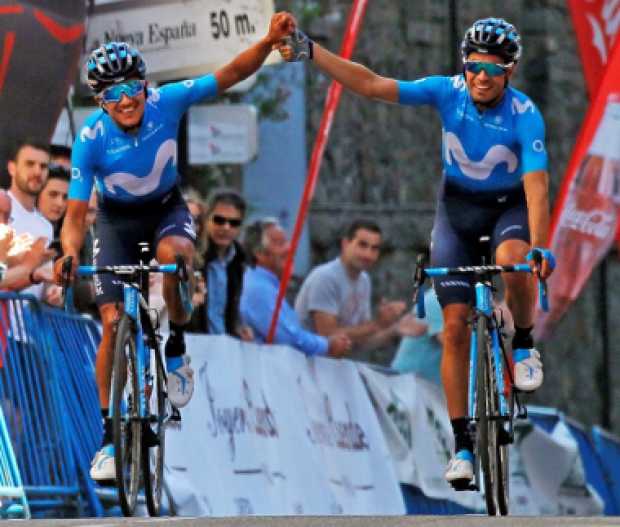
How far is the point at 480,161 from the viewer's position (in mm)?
12016

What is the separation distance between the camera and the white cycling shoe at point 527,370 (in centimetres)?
1209

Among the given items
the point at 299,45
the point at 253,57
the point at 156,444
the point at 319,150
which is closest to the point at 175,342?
the point at 156,444

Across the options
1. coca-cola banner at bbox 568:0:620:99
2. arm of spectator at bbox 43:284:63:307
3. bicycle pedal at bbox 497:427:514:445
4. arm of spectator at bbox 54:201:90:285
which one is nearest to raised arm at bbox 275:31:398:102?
arm of spectator at bbox 54:201:90:285

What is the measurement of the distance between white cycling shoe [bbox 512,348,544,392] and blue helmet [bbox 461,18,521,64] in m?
1.47

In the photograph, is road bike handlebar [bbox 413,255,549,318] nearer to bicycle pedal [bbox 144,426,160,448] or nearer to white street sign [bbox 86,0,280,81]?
bicycle pedal [bbox 144,426,160,448]

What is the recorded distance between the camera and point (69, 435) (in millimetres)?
12953

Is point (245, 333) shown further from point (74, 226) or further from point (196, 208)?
point (74, 226)

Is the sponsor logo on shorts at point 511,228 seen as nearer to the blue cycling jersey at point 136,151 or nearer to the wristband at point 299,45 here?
the wristband at point 299,45

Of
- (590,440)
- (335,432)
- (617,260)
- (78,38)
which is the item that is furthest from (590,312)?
(78,38)

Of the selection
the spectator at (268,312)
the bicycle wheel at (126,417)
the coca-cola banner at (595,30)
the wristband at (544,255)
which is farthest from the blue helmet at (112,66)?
the coca-cola banner at (595,30)

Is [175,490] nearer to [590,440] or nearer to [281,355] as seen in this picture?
[281,355]

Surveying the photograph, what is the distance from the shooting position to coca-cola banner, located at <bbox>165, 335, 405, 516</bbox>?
13.8m

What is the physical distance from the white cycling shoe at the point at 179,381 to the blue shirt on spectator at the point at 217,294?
259 centimetres

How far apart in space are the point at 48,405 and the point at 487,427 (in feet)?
8.72
